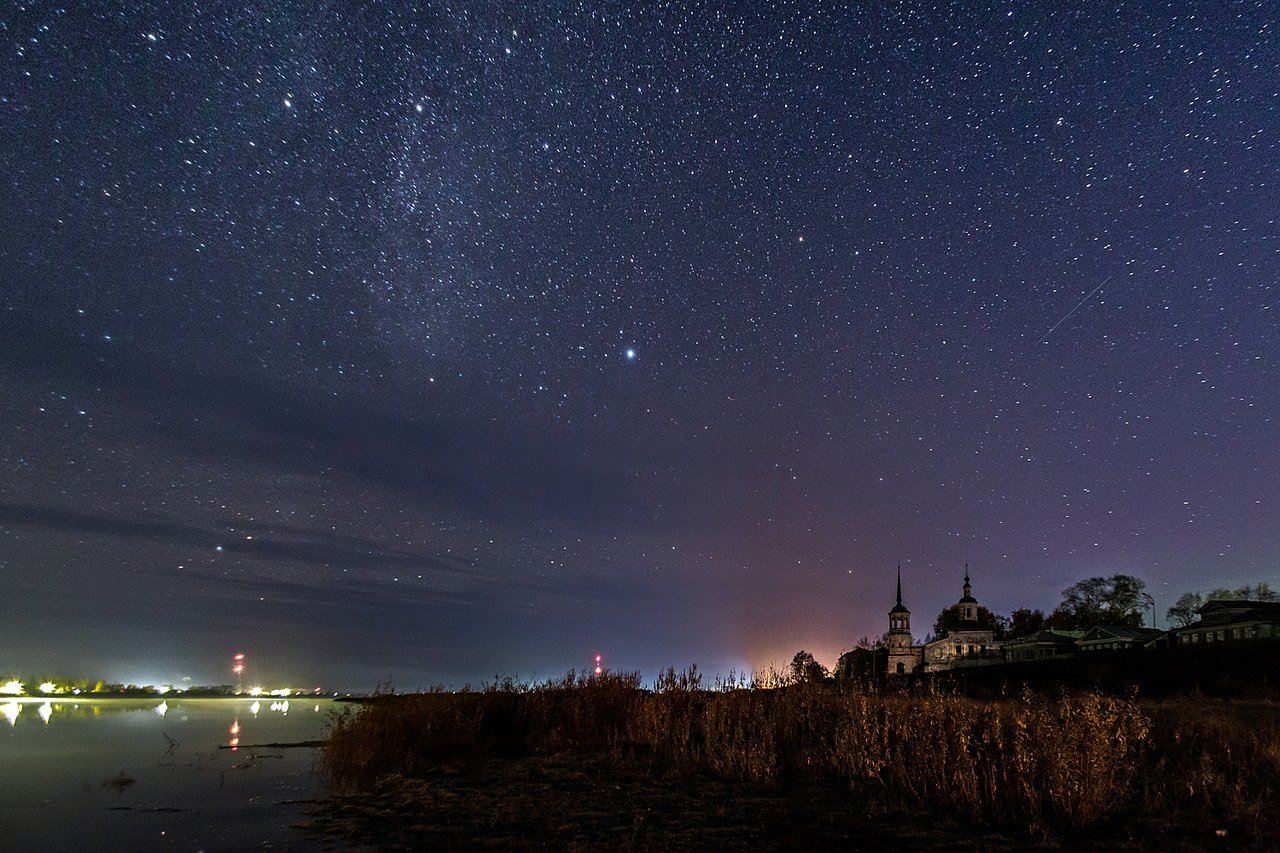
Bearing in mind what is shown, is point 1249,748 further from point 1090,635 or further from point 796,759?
point 1090,635

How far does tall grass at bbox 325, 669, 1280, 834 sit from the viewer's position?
37.4 ft

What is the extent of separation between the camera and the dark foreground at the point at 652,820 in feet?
34.0

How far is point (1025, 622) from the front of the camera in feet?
464

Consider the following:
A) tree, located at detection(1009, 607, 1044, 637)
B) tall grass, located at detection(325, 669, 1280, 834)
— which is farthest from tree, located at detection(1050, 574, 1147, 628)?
tall grass, located at detection(325, 669, 1280, 834)

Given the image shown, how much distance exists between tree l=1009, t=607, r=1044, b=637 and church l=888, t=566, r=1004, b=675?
1721 centimetres

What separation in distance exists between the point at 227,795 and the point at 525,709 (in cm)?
980

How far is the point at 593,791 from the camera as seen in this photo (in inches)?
590

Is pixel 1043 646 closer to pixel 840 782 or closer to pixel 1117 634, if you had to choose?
pixel 1117 634

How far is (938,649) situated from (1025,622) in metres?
40.3

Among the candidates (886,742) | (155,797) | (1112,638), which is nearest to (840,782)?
(886,742)

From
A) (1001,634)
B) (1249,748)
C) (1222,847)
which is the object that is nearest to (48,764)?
(1222,847)

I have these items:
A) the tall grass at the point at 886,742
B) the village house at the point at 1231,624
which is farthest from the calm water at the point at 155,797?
the village house at the point at 1231,624

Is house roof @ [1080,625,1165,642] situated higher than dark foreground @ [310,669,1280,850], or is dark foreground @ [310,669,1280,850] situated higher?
dark foreground @ [310,669,1280,850]

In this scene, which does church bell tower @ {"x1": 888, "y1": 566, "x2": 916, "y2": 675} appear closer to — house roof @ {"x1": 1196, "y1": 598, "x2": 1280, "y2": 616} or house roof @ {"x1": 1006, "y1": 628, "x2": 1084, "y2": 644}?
house roof @ {"x1": 1006, "y1": 628, "x2": 1084, "y2": 644}
